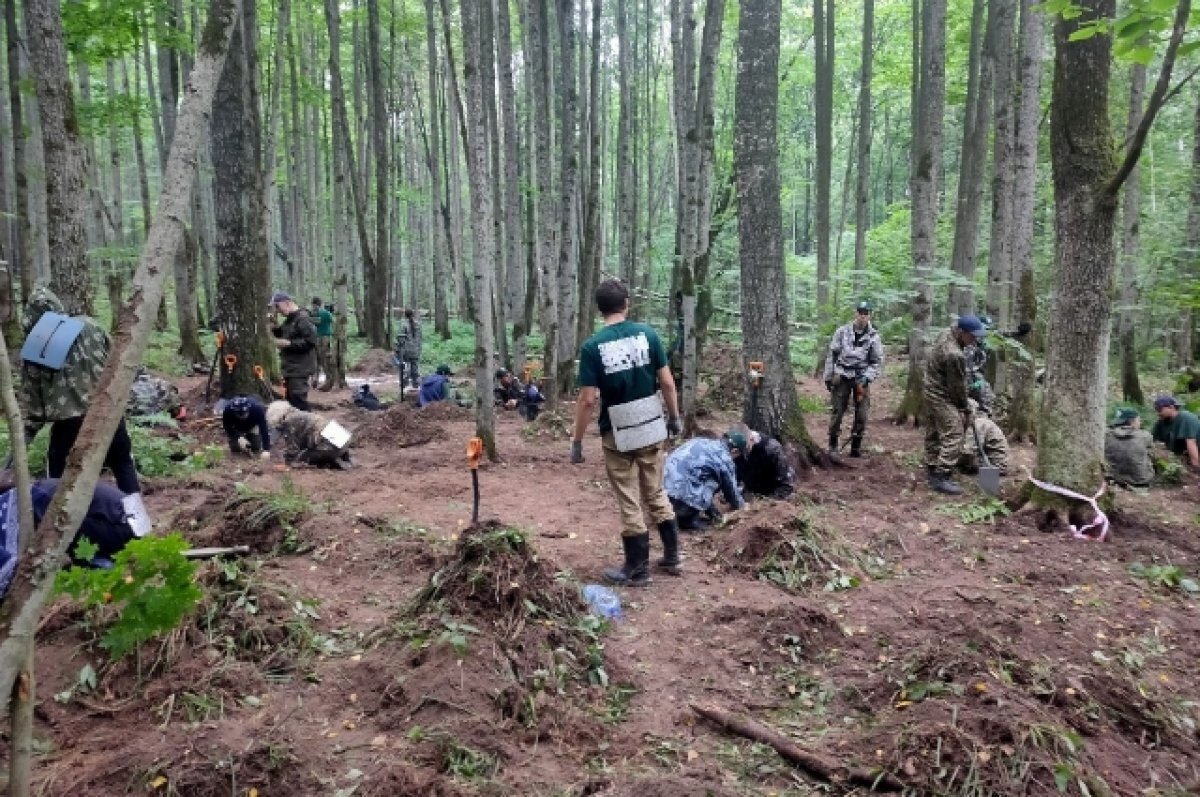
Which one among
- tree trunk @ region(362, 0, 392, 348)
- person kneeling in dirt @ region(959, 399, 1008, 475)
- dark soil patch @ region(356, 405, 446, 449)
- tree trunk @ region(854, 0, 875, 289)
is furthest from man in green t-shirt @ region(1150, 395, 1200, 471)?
tree trunk @ region(362, 0, 392, 348)

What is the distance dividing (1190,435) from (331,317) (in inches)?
558

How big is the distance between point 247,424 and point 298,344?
1.50m

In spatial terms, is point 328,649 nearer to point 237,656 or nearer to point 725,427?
point 237,656

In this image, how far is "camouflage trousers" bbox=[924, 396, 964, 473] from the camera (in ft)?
26.6

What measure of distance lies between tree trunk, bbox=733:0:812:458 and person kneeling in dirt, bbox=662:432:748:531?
6.60 ft

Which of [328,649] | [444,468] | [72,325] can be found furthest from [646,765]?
[444,468]

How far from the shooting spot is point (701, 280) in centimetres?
1144

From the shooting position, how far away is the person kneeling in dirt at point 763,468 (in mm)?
7457

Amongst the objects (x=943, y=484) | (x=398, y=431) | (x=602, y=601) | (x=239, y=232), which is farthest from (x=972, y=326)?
(x=239, y=232)

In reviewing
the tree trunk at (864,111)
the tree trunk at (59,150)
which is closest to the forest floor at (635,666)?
the tree trunk at (59,150)

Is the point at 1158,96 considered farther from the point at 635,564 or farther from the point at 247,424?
the point at 247,424

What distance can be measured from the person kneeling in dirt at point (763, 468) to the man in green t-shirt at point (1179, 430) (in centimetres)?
590

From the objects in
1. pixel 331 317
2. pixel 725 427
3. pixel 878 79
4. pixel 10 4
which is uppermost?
pixel 878 79

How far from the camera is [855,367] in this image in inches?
365
